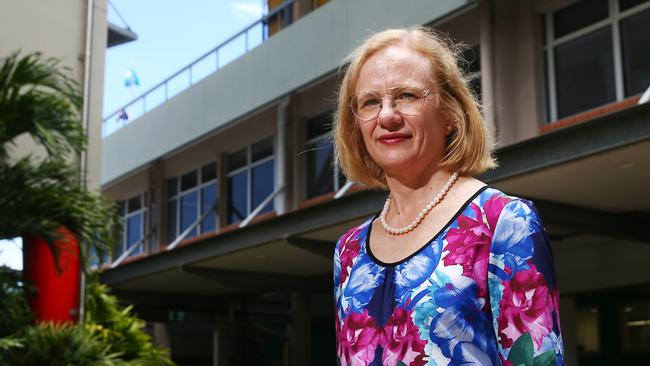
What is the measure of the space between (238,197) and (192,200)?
7.51ft

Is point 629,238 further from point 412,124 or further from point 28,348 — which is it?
point 412,124

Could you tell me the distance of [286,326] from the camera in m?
21.7

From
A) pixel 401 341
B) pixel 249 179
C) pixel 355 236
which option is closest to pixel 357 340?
pixel 401 341

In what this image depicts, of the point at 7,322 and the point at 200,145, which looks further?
the point at 200,145

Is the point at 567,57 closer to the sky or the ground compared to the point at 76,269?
closer to the sky

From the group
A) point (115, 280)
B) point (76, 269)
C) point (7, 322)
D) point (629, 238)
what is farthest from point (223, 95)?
point (7, 322)

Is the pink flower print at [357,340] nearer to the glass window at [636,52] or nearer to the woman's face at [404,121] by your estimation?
the woman's face at [404,121]

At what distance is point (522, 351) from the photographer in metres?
1.48

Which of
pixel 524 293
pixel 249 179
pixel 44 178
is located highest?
pixel 249 179

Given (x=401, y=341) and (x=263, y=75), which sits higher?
(x=263, y=75)

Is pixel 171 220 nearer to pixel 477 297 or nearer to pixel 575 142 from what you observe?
pixel 575 142

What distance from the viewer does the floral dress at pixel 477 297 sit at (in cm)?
148

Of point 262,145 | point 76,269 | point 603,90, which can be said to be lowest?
point 76,269

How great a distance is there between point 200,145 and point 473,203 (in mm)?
20619
